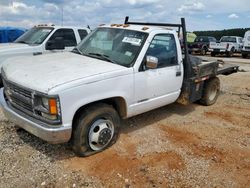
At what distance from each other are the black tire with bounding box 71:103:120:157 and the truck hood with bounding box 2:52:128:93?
497 mm

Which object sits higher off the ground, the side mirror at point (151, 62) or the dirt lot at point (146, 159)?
the side mirror at point (151, 62)

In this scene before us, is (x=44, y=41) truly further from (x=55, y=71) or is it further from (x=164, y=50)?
(x=55, y=71)

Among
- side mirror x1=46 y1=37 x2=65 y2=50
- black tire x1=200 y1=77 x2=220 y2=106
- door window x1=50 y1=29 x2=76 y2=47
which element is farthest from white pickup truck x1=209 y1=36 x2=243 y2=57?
side mirror x1=46 y1=37 x2=65 y2=50

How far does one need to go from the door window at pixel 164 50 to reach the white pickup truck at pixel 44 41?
4.31 m

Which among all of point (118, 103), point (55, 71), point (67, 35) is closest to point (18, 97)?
point (55, 71)

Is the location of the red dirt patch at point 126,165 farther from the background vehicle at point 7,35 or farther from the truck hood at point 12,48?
the background vehicle at point 7,35

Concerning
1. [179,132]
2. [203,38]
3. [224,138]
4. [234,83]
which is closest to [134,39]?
[179,132]

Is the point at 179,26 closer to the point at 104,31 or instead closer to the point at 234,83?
the point at 104,31

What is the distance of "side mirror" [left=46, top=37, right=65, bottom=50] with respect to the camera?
8.45 metres

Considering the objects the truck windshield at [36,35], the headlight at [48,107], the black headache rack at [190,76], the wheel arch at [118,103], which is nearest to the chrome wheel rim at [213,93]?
the black headache rack at [190,76]

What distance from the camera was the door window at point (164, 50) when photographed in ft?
16.1

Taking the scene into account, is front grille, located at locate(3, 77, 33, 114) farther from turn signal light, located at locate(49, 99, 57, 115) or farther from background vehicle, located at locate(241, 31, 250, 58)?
background vehicle, located at locate(241, 31, 250, 58)

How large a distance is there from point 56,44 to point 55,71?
4856 millimetres

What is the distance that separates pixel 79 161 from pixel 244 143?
9.73 feet
